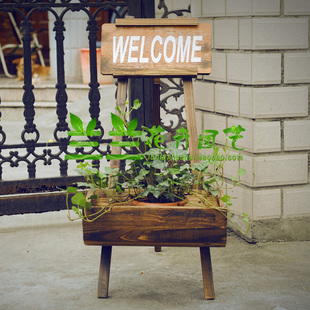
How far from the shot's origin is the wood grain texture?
3.26 m

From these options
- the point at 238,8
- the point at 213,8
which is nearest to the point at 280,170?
the point at 238,8

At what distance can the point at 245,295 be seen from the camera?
3.44 metres

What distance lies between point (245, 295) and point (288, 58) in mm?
1586

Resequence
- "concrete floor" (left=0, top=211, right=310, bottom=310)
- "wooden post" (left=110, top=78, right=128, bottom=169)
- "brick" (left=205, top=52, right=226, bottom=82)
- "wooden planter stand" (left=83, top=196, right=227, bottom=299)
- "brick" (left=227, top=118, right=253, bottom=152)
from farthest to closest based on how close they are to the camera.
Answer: "brick" (left=205, top=52, right=226, bottom=82)
"brick" (left=227, top=118, right=253, bottom=152)
"wooden post" (left=110, top=78, right=128, bottom=169)
"concrete floor" (left=0, top=211, right=310, bottom=310)
"wooden planter stand" (left=83, top=196, right=227, bottom=299)

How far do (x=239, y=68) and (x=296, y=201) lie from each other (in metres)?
0.95

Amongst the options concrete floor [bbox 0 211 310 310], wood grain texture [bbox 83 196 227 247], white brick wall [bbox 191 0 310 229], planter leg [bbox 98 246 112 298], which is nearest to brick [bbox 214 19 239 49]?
white brick wall [bbox 191 0 310 229]

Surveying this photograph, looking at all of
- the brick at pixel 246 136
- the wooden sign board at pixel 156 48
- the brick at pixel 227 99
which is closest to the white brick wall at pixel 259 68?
the brick at pixel 227 99

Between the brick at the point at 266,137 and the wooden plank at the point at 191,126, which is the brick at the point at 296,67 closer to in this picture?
the brick at the point at 266,137

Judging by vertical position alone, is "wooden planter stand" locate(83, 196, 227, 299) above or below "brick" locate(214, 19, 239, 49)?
below

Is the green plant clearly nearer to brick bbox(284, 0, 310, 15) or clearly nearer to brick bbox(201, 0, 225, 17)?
brick bbox(284, 0, 310, 15)

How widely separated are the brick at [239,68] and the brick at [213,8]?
1.01 ft

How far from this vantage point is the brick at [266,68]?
4121 mm

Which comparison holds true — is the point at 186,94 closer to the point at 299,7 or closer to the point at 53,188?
the point at 299,7

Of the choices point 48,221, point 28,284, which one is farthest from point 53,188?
point 28,284
